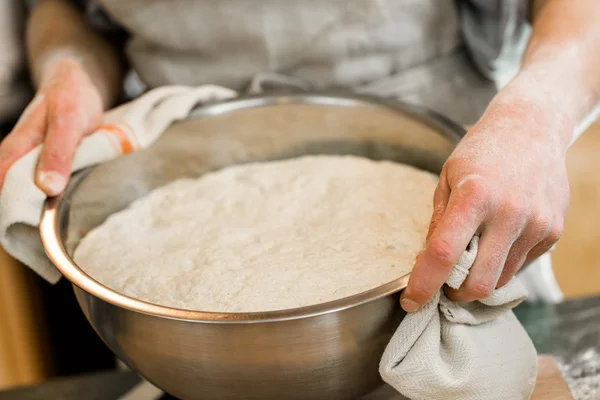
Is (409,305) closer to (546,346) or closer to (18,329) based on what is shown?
(546,346)

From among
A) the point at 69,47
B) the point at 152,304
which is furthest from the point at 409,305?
the point at 69,47

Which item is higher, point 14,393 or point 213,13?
point 213,13

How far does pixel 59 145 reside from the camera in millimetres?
790

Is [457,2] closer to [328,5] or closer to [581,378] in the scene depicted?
[328,5]

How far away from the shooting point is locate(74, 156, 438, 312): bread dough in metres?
0.65

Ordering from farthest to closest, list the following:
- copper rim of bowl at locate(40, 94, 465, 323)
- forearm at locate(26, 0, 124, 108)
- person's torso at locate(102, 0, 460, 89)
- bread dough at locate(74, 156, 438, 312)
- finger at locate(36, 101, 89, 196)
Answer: forearm at locate(26, 0, 124, 108), person's torso at locate(102, 0, 460, 89), finger at locate(36, 101, 89, 196), bread dough at locate(74, 156, 438, 312), copper rim of bowl at locate(40, 94, 465, 323)

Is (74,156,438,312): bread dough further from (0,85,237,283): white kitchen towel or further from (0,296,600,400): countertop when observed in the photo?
(0,296,600,400): countertop

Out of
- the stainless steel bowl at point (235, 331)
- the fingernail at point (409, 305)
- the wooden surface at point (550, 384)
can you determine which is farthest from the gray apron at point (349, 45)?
the fingernail at point (409, 305)

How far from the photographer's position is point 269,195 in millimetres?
871

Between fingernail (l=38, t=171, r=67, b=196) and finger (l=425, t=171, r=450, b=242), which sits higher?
finger (l=425, t=171, r=450, b=242)

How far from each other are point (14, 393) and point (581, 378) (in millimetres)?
730

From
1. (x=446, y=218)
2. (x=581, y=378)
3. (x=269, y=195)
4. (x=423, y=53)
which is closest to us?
(x=446, y=218)

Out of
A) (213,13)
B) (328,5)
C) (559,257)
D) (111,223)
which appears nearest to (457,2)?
(328,5)

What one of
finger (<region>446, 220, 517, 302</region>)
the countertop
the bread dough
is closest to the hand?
finger (<region>446, 220, 517, 302</region>)
